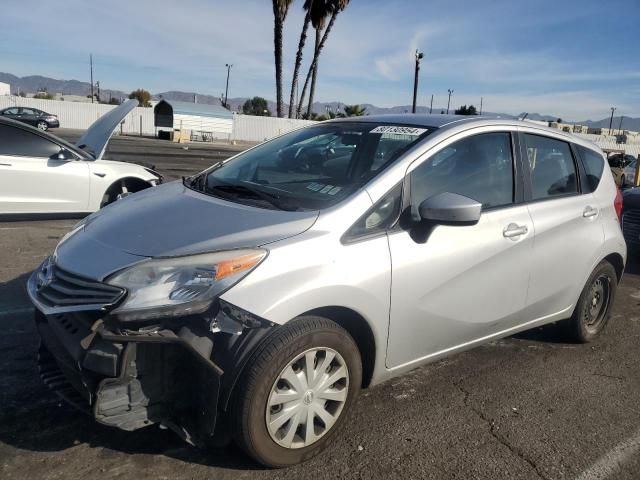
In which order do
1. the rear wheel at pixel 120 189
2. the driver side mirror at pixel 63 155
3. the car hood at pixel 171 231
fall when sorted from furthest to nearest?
the rear wheel at pixel 120 189 → the driver side mirror at pixel 63 155 → the car hood at pixel 171 231

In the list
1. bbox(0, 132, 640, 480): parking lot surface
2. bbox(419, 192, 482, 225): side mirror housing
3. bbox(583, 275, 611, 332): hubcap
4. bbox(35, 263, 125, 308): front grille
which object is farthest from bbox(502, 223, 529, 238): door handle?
bbox(35, 263, 125, 308): front grille

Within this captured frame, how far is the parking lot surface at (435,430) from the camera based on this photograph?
105 inches

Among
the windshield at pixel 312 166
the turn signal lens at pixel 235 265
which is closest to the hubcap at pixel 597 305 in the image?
the windshield at pixel 312 166

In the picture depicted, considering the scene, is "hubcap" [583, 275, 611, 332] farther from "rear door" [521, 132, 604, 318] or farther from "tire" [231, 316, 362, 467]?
"tire" [231, 316, 362, 467]

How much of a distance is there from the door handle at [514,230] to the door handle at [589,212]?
2.64 ft

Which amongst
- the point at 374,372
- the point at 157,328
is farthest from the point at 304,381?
the point at 157,328

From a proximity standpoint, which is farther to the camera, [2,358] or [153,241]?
[2,358]

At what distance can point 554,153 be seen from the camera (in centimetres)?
410

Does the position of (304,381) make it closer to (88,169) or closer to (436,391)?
(436,391)

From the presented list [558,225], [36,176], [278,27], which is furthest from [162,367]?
[278,27]

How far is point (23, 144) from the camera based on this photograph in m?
7.00

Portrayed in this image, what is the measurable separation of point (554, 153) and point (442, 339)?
1.79 metres

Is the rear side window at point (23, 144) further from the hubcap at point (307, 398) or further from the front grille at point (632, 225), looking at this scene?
the front grille at point (632, 225)

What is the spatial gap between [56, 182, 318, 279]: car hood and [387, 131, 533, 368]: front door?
26.1 inches
